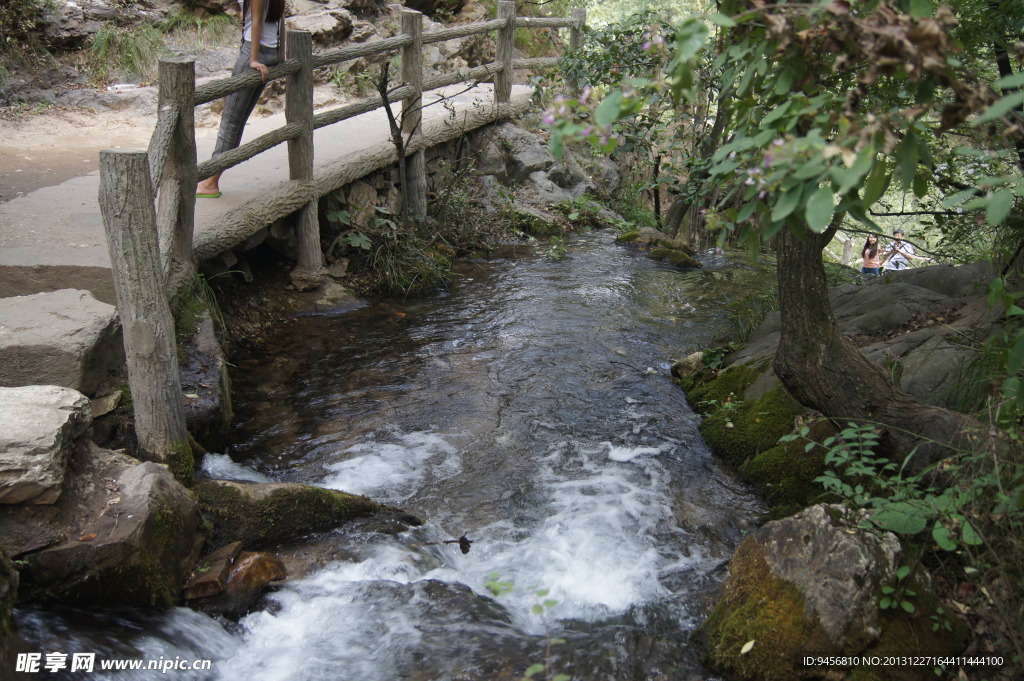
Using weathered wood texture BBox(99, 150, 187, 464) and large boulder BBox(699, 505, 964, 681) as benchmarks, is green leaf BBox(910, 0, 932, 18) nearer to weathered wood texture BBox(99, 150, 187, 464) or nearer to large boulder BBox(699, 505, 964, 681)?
large boulder BBox(699, 505, 964, 681)

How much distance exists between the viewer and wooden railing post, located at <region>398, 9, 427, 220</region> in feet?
27.1

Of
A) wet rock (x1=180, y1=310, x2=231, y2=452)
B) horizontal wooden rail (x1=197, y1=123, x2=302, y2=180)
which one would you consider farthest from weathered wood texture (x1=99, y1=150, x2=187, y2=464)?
horizontal wooden rail (x1=197, y1=123, x2=302, y2=180)

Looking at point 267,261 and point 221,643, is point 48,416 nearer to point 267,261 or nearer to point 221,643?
point 221,643

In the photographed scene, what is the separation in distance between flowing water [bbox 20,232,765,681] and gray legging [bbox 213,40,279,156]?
159 centimetres

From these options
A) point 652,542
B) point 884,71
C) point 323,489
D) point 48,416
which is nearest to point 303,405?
point 323,489

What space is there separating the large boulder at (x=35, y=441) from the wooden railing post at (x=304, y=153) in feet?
12.5

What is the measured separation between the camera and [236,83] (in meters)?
5.66

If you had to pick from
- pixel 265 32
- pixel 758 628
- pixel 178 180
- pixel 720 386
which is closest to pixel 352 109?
pixel 265 32

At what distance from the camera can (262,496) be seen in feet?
13.0

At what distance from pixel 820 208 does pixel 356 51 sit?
6467 mm

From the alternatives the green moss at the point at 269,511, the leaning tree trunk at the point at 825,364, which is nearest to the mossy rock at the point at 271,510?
the green moss at the point at 269,511

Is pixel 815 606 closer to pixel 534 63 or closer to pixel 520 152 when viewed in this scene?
pixel 520 152

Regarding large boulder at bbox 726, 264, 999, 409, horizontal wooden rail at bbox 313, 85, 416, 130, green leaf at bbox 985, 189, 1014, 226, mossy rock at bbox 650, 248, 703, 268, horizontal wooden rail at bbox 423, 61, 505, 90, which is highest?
green leaf at bbox 985, 189, 1014, 226

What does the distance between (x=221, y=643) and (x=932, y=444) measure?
3.36 metres
